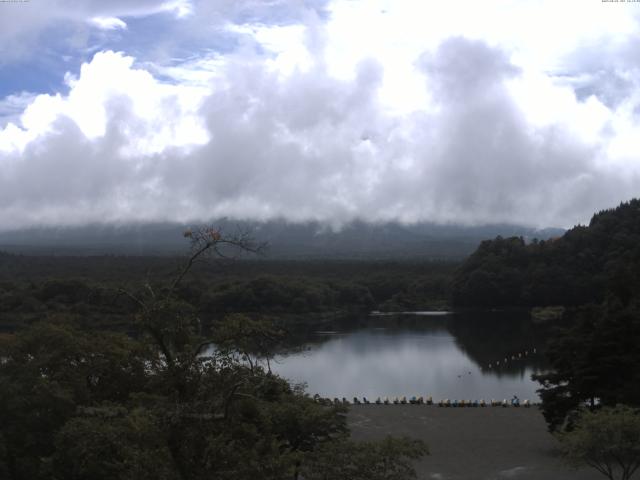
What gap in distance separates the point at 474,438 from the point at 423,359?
1899 cm

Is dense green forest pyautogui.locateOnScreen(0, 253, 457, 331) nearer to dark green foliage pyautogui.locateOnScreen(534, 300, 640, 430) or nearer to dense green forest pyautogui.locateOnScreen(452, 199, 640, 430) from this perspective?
dense green forest pyautogui.locateOnScreen(452, 199, 640, 430)

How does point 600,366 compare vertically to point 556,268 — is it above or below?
below

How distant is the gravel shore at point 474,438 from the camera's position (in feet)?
48.7

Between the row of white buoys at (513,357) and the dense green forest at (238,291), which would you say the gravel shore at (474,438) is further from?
the dense green forest at (238,291)

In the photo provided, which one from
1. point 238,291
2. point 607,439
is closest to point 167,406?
point 607,439

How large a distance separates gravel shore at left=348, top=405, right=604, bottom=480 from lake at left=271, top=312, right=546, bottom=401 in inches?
180

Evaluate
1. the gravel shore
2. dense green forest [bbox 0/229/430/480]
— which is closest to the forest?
dense green forest [bbox 0/229/430/480]

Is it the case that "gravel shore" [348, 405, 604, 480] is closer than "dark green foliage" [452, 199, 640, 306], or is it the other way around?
"gravel shore" [348, 405, 604, 480]

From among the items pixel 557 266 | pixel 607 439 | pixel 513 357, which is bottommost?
pixel 513 357

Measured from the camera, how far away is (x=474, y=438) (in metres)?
18.2

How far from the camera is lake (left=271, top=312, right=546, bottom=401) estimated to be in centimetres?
2942

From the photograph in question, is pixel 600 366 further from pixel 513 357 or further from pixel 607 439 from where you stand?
pixel 513 357

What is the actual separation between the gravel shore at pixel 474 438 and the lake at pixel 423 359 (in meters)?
4.57

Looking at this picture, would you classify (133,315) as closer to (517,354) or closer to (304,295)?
(517,354)
